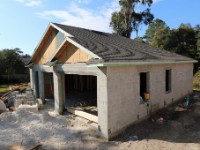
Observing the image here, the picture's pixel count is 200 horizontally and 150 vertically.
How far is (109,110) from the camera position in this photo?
8500 mm

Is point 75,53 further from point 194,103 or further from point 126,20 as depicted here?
point 126,20

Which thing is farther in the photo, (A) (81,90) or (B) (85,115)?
(A) (81,90)

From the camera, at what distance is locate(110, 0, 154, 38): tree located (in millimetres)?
31266

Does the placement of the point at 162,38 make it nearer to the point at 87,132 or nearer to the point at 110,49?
the point at 110,49

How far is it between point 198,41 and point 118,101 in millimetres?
24970

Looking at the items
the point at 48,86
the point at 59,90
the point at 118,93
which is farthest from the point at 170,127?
the point at 48,86

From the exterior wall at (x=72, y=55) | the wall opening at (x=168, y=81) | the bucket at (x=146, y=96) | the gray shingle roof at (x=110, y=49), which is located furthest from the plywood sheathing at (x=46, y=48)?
the wall opening at (x=168, y=81)

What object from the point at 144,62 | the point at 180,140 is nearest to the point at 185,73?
the point at 144,62

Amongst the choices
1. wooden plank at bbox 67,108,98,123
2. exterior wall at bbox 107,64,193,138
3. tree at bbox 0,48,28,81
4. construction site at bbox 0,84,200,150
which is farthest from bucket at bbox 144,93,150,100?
tree at bbox 0,48,28,81

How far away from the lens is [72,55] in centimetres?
1100

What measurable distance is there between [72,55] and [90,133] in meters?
4.37

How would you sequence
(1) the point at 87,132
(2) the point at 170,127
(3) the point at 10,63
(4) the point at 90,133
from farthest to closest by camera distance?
(3) the point at 10,63 < (2) the point at 170,127 < (1) the point at 87,132 < (4) the point at 90,133

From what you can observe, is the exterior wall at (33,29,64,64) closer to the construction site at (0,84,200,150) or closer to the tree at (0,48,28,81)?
A: the construction site at (0,84,200,150)

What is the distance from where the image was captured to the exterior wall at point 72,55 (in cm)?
1013
